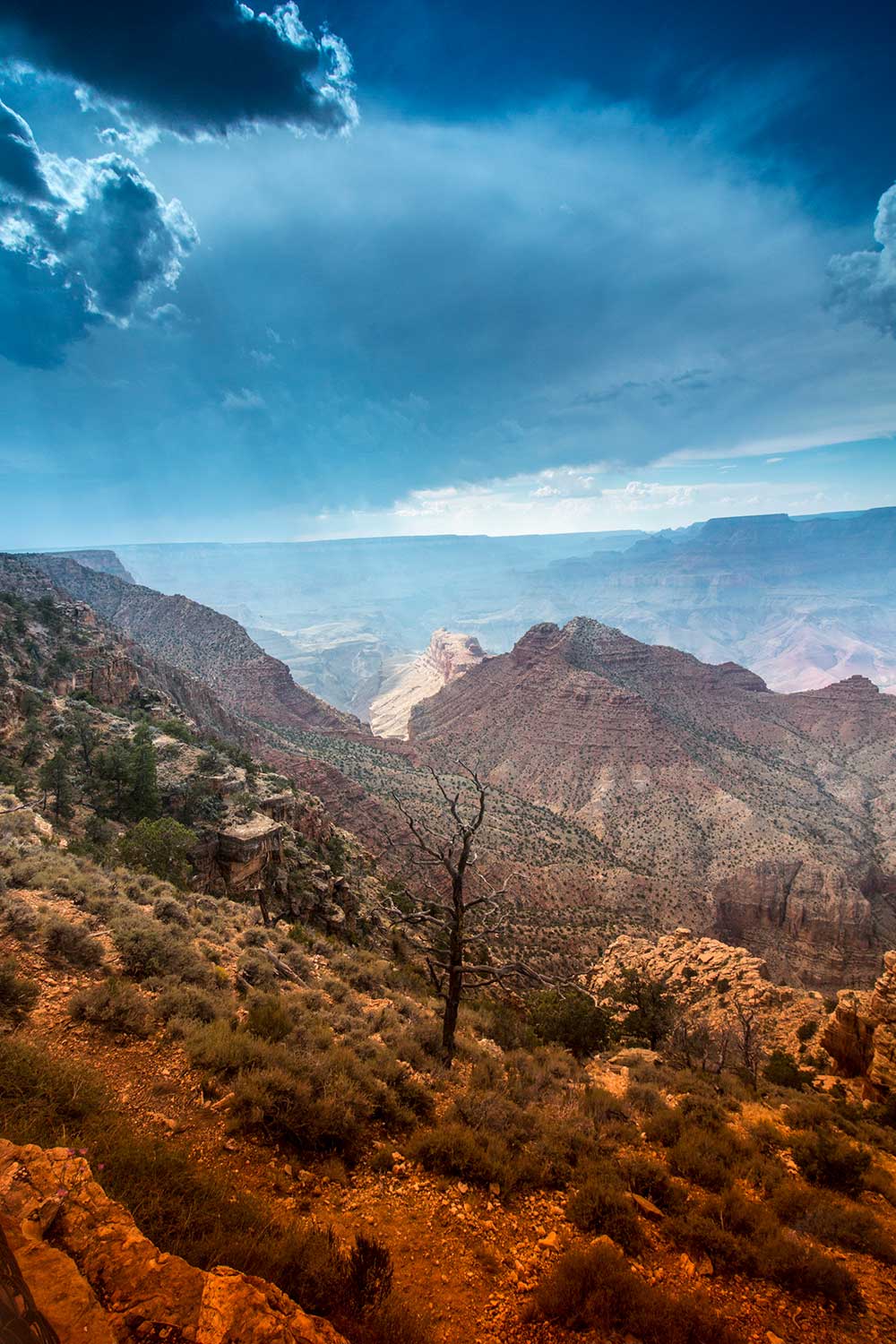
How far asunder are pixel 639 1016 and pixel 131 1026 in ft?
59.3

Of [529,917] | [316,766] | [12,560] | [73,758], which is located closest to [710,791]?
[529,917]

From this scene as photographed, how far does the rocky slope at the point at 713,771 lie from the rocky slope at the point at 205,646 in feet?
62.7

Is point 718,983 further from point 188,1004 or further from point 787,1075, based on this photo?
point 188,1004

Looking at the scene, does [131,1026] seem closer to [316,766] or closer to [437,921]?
[437,921]

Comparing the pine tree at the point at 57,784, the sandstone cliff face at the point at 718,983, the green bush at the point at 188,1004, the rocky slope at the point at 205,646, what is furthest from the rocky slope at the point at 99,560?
the green bush at the point at 188,1004

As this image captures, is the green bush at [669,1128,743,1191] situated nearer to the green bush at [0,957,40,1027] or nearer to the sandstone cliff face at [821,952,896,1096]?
the sandstone cliff face at [821,952,896,1096]

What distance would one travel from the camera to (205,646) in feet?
274

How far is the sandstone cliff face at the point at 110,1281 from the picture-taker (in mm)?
3113

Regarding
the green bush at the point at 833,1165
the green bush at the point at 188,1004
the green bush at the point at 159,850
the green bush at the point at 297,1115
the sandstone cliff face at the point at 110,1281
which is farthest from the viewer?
the green bush at the point at 159,850

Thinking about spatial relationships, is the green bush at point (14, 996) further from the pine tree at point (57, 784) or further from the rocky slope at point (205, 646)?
the rocky slope at point (205, 646)

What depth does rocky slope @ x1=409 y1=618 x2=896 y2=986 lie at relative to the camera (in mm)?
46281

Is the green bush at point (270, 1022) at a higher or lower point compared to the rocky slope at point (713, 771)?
higher

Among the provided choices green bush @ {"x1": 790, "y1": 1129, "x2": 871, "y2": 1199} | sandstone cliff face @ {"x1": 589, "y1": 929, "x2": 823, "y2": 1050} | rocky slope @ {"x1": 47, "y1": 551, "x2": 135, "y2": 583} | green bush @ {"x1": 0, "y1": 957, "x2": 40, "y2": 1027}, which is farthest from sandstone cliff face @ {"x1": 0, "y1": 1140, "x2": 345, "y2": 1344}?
rocky slope @ {"x1": 47, "y1": 551, "x2": 135, "y2": 583}

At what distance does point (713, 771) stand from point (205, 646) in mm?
74268
